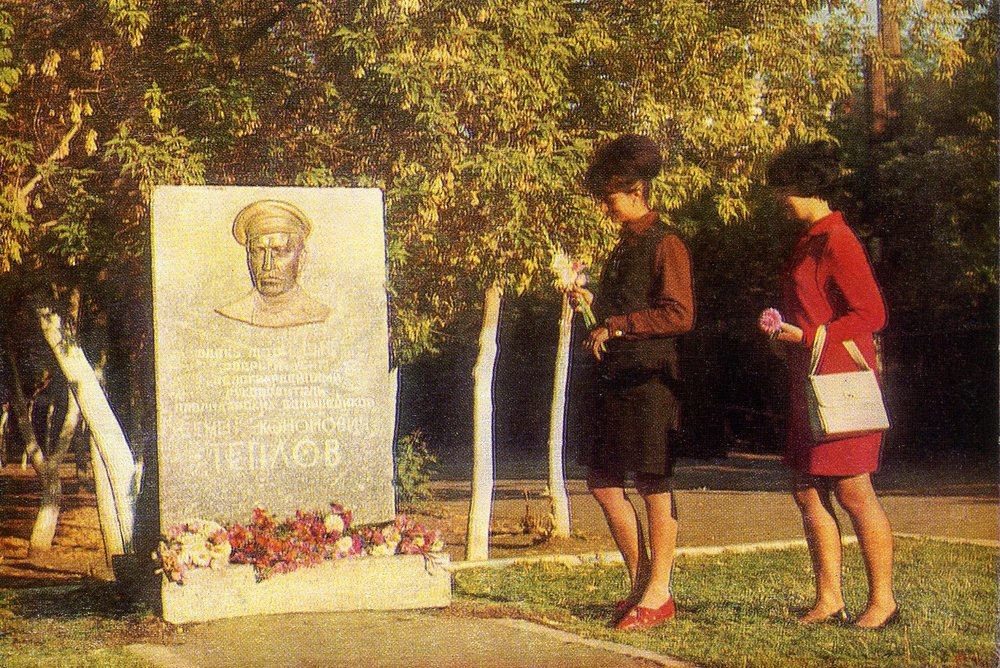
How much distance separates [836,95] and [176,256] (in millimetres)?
4956

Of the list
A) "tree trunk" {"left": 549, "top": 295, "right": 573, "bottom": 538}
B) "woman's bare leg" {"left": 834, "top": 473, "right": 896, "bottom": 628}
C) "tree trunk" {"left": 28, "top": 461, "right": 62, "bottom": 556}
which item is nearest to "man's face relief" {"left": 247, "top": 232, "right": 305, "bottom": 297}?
"woman's bare leg" {"left": 834, "top": 473, "right": 896, "bottom": 628}

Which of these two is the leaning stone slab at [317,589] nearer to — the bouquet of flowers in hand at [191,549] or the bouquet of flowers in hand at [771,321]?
the bouquet of flowers in hand at [191,549]

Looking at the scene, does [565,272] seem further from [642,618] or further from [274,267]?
[274,267]

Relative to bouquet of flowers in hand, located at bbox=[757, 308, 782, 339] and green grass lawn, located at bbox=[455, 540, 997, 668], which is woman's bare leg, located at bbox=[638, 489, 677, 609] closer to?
green grass lawn, located at bbox=[455, 540, 997, 668]

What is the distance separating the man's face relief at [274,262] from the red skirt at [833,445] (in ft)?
9.39

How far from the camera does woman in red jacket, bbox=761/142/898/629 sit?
235 inches

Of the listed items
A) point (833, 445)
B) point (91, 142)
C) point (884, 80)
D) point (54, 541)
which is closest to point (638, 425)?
point (833, 445)

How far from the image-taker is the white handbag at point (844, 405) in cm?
582

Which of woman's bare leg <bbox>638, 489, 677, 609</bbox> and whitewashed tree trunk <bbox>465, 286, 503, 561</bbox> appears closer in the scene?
woman's bare leg <bbox>638, 489, 677, 609</bbox>

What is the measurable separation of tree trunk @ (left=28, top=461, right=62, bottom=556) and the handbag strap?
10472 millimetres

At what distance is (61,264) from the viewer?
10.0 meters

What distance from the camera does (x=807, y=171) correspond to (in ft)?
20.4

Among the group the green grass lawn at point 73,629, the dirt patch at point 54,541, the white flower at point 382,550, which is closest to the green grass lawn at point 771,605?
the white flower at point 382,550

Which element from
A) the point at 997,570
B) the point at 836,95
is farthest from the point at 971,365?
the point at 997,570
